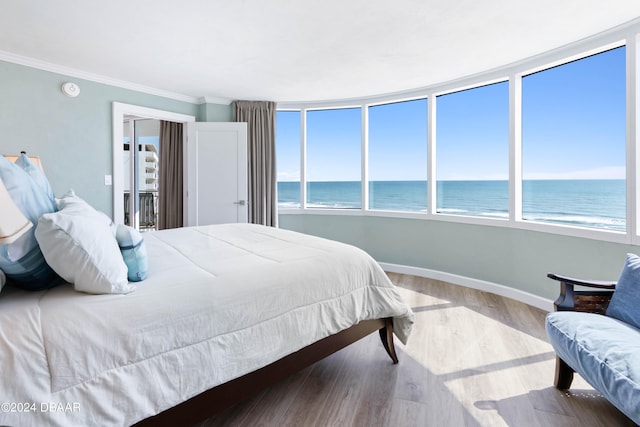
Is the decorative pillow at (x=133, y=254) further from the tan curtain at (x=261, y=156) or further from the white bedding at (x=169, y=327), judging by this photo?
the tan curtain at (x=261, y=156)

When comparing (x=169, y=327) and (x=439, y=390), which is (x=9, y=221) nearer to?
(x=169, y=327)

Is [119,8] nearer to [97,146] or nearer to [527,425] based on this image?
[97,146]

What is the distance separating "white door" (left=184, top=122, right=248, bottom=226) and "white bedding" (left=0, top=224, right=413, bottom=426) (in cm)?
250

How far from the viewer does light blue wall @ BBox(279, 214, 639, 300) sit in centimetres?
275

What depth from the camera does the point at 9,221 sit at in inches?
37.6

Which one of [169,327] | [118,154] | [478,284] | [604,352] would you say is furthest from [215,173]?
[604,352]

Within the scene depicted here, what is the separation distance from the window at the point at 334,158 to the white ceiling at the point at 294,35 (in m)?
1.32

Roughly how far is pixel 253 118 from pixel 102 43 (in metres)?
2.09

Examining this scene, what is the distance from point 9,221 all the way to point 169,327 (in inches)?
22.9

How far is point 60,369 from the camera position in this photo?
3.04 ft

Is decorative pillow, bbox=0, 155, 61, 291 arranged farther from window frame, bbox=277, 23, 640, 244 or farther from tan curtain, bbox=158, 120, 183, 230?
tan curtain, bbox=158, 120, 183, 230

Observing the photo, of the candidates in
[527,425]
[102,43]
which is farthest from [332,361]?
[102,43]

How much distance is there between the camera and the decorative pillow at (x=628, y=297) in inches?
64.3

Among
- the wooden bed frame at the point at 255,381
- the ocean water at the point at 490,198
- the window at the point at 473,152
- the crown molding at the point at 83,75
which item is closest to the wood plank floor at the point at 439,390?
the wooden bed frame at the point at 255,381
